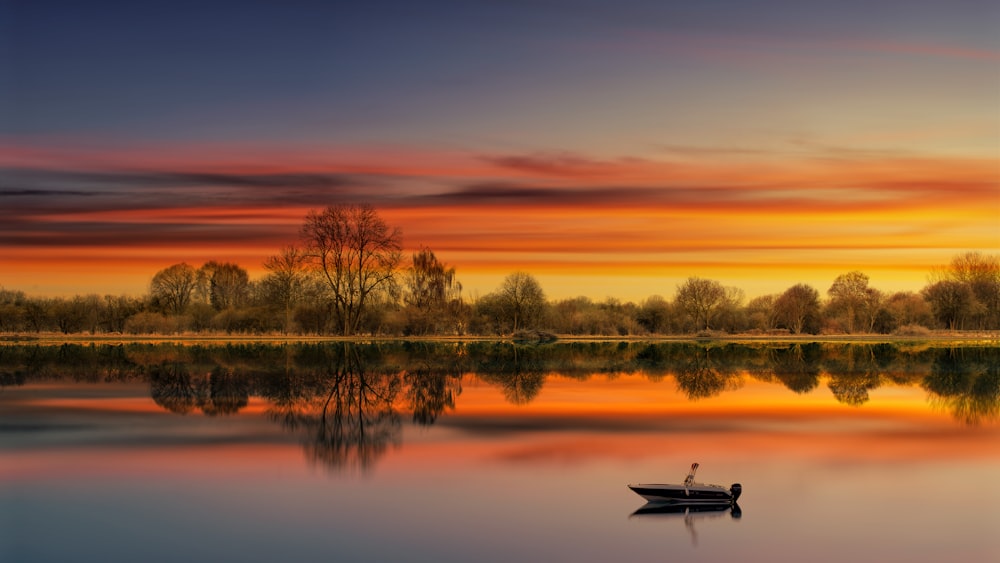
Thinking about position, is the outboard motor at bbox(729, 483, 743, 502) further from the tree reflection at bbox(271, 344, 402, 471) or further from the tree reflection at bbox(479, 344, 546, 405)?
the tree reflection at bbox(479, 344, 546, 405)

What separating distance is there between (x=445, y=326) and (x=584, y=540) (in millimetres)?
62533

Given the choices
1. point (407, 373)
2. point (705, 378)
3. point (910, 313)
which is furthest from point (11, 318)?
point (910, 313)

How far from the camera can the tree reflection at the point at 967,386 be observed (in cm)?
3114

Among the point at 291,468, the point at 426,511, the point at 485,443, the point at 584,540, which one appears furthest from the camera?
the point at 485,443

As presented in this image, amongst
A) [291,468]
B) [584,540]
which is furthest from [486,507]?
[291,468]

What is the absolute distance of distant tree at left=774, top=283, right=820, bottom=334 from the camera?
86.9m

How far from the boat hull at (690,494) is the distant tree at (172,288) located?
77.7 metres

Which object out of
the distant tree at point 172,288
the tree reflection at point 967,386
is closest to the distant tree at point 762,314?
the tree reflection at point 967,386

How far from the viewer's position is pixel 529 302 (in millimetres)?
81438

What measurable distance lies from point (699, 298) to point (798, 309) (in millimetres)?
10536

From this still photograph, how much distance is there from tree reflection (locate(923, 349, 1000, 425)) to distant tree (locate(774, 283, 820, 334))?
105ft

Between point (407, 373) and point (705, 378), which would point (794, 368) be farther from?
point (407, 373)

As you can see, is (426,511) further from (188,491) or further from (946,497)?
(946,497)

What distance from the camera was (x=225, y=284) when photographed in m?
95.6
